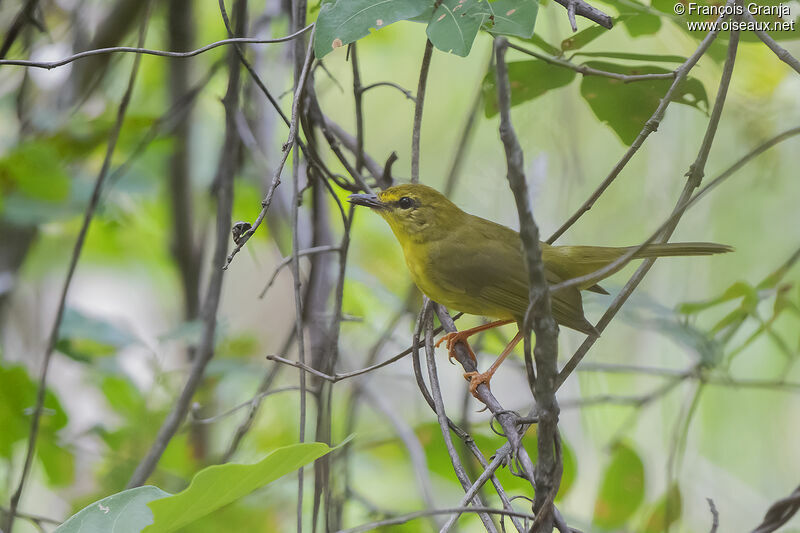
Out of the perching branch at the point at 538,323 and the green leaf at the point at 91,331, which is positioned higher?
the green leaf at the point at 91,331

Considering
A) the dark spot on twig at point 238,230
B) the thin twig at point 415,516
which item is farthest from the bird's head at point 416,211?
the thin twig at point 415,516

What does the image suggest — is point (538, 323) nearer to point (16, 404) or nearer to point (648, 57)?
point (648, 57)

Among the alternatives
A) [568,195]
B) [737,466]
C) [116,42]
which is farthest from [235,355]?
[737,466]

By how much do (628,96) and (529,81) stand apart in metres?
0.28

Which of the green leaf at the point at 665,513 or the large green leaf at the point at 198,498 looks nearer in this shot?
the large green leaf at the point at 198,498

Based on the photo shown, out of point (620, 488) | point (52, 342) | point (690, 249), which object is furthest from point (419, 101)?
point (620, 488)

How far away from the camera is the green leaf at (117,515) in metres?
1.25

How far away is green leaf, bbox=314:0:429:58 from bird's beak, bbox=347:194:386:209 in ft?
2.66

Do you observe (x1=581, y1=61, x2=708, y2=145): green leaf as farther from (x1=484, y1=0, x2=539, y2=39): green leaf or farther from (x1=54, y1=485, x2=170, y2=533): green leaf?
(x1=54, y1=485, x2=170, y2=533): green leaf

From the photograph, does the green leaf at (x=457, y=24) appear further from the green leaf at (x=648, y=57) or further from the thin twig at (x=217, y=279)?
the thin twig at (x=217, y=279)

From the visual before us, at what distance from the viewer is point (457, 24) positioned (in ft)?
5.20

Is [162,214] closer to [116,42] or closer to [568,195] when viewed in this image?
[116,42]

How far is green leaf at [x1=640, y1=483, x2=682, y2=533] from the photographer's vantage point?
2.29 m

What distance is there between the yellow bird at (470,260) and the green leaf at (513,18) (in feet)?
2.97
